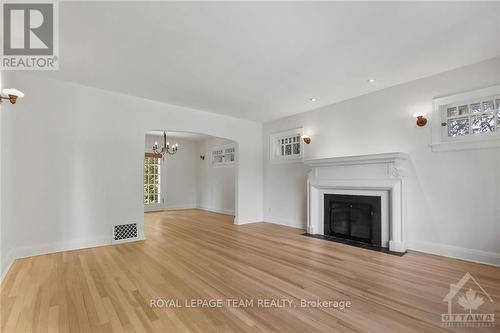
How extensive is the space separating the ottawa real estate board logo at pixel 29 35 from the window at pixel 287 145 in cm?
472

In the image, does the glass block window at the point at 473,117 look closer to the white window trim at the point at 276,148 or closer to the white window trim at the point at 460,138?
the white window trim at the point at 460,138

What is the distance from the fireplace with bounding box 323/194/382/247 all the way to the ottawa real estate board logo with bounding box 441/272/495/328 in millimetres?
1518

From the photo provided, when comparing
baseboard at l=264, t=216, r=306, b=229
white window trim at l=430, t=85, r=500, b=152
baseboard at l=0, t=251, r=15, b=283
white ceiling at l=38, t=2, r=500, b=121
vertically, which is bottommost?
baseboard at l=264, t=216, r=306, b=229

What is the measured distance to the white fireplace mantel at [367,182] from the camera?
12.8 ft

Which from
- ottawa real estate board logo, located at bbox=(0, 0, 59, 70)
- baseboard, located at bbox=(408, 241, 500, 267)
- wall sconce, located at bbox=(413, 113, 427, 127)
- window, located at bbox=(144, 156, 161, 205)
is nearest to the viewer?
ottawa real estate board logo, located at bbox=(0, 0, 59, 70)

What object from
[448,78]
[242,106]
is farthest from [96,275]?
[448,78]

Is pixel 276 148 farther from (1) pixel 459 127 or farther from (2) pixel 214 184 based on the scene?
(1) pixel 459 127

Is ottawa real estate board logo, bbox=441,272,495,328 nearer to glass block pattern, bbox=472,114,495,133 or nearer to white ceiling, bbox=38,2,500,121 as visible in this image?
glass block pattern, bbox=472,114,495,133

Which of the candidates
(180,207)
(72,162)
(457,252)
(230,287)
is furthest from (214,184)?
(457,252)

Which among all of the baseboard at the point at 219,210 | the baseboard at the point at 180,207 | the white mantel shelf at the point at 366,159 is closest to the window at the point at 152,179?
the baseboard at the point at 180,207

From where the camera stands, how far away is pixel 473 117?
3.46 meters

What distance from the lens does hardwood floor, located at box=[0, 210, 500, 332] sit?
194 cm

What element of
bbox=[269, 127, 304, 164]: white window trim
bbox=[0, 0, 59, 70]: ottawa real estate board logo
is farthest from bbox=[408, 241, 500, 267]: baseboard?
bbox=[0, 0, 59, 70]: ottawa real estate board logo

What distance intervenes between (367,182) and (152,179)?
7.42 metres
